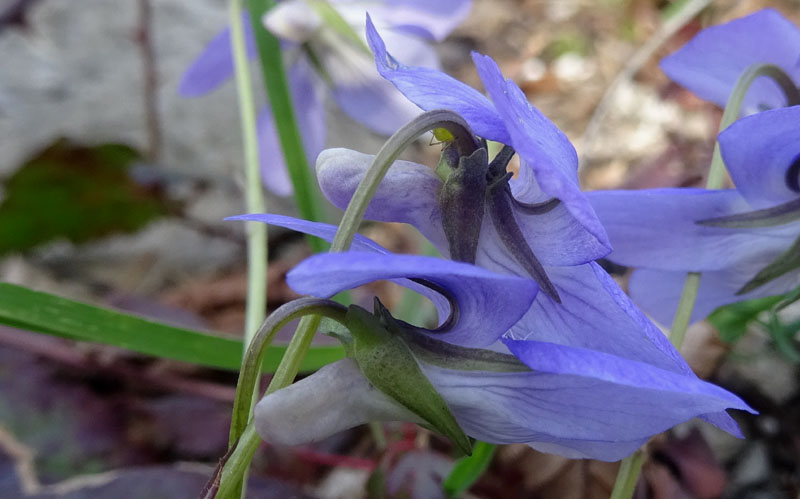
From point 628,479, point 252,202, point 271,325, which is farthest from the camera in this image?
point 252,202

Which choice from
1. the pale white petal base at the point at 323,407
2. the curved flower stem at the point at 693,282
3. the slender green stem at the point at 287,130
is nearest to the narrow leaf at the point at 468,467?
the curved flower stem at the point at 693,282

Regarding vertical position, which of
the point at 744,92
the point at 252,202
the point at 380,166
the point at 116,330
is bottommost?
the point at 116,330

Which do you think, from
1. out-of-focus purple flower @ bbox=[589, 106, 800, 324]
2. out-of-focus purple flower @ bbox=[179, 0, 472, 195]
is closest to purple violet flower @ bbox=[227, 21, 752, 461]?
out-of-focus purple flower @ bbox=[589, 106, 800, 324]

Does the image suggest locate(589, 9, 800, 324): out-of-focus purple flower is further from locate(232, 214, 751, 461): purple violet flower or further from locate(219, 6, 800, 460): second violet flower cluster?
locate(232, 214, 751, 461): purple violet flower

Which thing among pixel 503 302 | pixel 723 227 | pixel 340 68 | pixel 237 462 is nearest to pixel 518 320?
pixel 503 302

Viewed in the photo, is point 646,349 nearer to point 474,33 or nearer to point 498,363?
point 498,363

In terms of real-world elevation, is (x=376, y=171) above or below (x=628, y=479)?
above

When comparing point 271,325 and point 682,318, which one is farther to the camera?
point 682,318

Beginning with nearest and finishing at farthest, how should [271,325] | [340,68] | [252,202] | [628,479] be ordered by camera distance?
[271,325], [628,479], [252,202], [340,68]

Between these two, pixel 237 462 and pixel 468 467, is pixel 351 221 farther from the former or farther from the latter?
pixel 468 467

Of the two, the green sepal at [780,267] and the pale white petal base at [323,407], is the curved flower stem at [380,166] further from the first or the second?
the green sepal at [780,267]
